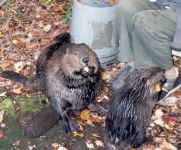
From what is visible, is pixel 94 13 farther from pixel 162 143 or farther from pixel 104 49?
pixel 162 143

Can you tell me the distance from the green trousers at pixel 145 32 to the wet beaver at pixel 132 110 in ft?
1.64

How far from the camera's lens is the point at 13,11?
762 cm

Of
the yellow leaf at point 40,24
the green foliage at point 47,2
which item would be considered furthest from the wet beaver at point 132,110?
the green foliage at point 47,2

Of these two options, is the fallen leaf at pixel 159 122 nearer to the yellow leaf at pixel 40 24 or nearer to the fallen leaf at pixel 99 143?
the fallen leaf at pixel 99 143

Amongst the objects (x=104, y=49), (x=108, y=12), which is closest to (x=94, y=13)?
A: (x=108, y=12)

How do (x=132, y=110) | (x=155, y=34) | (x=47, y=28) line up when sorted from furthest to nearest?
(x=47, y=28) < (x=155, y=34) < (x=132, y=110)

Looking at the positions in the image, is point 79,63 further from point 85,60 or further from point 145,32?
point 145,32

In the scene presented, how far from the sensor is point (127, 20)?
18.3 ft

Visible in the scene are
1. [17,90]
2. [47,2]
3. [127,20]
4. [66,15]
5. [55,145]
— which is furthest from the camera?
[47,2]

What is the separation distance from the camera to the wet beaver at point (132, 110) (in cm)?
476

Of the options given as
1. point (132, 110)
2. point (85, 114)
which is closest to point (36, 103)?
point (85, 114)

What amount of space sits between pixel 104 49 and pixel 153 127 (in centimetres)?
138

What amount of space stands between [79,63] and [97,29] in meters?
1.20

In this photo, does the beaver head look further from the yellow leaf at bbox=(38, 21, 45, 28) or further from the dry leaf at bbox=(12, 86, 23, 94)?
the yellow leaf at bbox=(38, 21, 45, 28)
